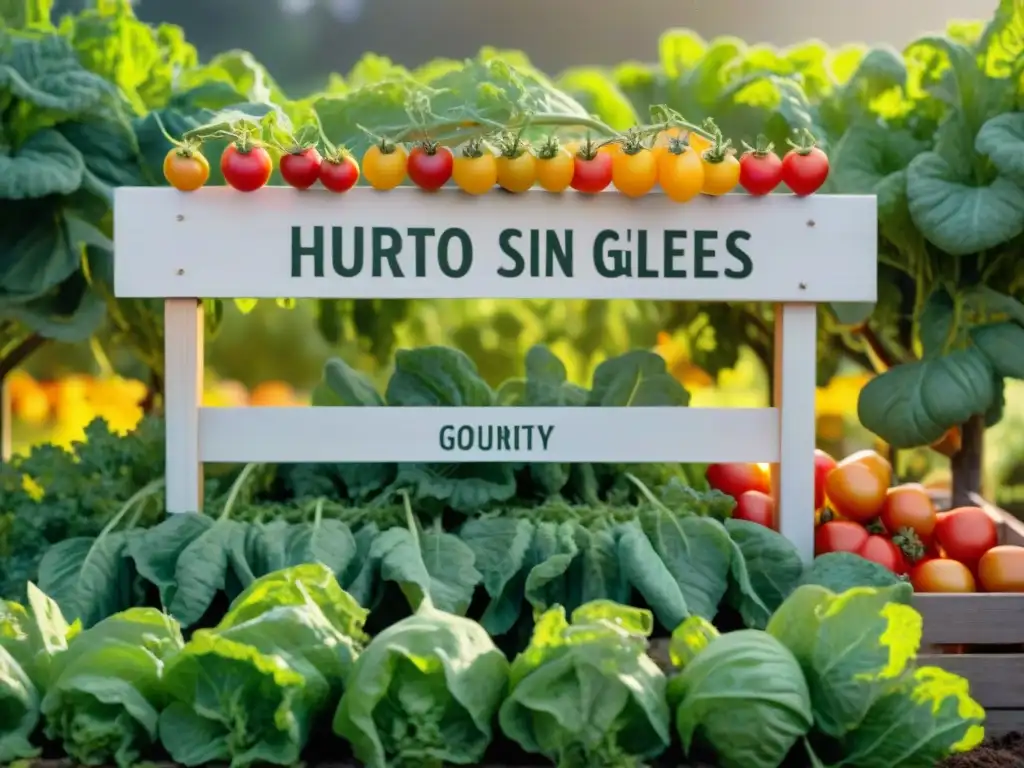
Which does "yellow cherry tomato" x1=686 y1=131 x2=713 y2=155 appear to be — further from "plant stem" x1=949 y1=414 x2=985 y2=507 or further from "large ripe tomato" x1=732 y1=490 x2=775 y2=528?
"plant stem" x1=949 y1=414 x2=985 y2=507

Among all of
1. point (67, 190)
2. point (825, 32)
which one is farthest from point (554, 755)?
point (825, 32)

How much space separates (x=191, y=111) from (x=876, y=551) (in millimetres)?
2315

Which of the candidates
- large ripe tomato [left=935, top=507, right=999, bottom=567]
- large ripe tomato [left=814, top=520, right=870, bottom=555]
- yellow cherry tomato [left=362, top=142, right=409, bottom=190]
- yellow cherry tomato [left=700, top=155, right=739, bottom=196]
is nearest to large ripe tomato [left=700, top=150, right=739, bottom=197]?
yellow cherry tomato [left=700, top=155, right=739, bottom=196]

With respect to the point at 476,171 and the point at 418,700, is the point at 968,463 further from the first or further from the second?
the point at 418,700

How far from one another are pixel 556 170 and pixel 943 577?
55.5 inches

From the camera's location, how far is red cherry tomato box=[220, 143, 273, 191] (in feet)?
9.43

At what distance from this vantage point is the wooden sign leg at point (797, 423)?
119 inches

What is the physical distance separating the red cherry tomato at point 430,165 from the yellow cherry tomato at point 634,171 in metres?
0.39

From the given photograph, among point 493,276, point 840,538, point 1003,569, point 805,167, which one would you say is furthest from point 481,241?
point 1003,569

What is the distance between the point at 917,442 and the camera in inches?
134

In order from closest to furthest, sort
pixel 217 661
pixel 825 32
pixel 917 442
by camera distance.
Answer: pixel 217 661, pixel 917 442, pixel 825 32

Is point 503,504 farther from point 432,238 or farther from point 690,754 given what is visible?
point 690,754

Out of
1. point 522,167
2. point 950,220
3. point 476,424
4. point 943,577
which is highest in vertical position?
point 522,167

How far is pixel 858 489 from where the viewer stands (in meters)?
3.35
